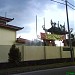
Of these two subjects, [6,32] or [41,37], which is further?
[41,37]

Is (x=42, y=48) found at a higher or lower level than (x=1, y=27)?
lower

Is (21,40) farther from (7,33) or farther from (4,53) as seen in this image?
(4,53)

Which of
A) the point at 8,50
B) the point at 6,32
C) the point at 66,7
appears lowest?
the point at 8,50

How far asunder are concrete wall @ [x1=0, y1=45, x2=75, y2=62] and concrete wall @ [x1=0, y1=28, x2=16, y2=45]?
4016mm

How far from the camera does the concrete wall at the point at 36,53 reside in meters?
26.6

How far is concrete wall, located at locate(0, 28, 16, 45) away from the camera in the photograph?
3170cm

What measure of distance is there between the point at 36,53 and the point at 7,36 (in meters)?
4.80

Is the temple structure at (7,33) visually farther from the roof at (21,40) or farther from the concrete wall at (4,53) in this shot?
the concrete wall at (4,53)

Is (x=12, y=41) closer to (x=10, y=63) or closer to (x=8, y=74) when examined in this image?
(x=10, y=63)

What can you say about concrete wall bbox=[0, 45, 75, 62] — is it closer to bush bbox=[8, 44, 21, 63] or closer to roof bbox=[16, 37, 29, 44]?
bush bbox=[8, 44, 21, 63]

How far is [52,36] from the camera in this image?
39.4m

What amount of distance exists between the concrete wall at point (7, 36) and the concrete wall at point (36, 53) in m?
4.02

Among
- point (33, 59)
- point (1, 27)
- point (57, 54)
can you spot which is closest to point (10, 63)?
point (33, 59)

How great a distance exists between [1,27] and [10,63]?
7017mm
